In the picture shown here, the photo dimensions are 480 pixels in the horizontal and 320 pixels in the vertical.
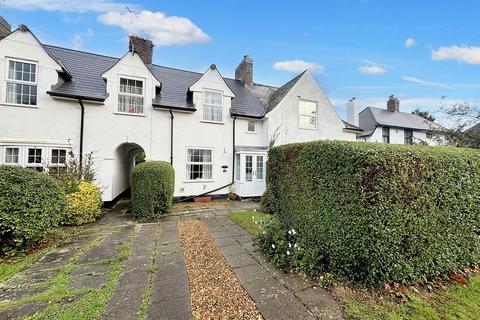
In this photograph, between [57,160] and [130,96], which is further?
[130,96]

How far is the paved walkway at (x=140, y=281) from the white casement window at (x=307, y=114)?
1041 centimetres

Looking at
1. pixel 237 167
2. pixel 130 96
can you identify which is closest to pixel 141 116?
pixel 130 96

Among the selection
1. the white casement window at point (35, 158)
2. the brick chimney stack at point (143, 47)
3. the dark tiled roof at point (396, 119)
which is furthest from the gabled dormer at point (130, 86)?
the dark tiled roof at point (396, 119)

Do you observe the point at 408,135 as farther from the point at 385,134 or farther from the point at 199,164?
the point at 199,164

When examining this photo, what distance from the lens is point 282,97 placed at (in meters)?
13.5

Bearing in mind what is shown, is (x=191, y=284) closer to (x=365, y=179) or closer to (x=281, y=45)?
(x=365, y=179)

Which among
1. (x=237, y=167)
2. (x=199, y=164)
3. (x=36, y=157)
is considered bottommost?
(x=237, y=167)

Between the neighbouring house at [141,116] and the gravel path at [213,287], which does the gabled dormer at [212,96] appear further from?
the gravel path at [213,287]

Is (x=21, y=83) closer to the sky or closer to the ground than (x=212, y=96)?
closer to the ground

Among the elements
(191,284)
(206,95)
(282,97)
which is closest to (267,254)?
(191,284)

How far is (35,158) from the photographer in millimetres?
9000

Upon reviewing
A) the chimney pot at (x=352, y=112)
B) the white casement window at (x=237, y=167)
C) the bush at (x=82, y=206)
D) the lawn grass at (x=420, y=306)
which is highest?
the chimney pot at (x=352, y=112)

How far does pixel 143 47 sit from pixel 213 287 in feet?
48.4

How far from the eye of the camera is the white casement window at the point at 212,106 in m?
12.1
